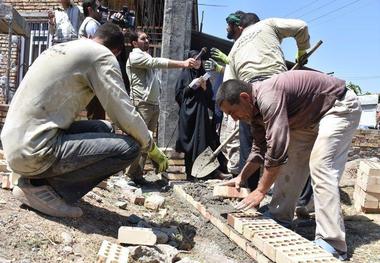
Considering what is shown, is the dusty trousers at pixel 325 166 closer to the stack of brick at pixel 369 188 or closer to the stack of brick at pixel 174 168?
the stack of brick at pixel 369 188

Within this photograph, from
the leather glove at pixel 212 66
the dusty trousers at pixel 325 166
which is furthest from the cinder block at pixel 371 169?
the leather glove at pixel 212 66

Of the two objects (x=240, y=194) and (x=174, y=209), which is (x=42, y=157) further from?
(x=240, y=194)

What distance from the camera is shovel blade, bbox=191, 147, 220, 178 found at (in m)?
5.39

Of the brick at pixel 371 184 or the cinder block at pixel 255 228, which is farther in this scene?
the brick at pixel 371 184

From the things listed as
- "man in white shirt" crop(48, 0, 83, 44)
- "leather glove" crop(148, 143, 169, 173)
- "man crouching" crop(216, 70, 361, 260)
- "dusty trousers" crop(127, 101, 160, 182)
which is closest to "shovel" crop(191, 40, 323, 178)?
"dusty trousers" crop(127, 101, 160, 182)

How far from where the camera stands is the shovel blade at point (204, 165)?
5.39m

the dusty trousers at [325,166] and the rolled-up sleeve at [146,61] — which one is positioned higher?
the rolled-up sleeve at [146,61]

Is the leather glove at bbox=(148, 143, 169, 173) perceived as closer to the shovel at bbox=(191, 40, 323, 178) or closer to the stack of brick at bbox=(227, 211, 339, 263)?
the stack of brick at bbox=(227, 211, 339, 263)

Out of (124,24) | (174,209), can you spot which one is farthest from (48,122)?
(124,24)

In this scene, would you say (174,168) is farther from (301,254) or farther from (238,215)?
(301,254)

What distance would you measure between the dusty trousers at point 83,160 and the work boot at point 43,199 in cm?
5

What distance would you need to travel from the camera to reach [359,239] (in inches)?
137

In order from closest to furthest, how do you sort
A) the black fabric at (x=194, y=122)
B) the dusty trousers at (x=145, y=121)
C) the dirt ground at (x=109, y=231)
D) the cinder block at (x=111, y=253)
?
the cinder block at (x=111, y=253)
the dirt ground at (x=109, y=231)
the dusty trousers at (x=145, y=121)
the black fabric at (x=194, y=122)

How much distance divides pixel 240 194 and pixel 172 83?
10.2 feet
